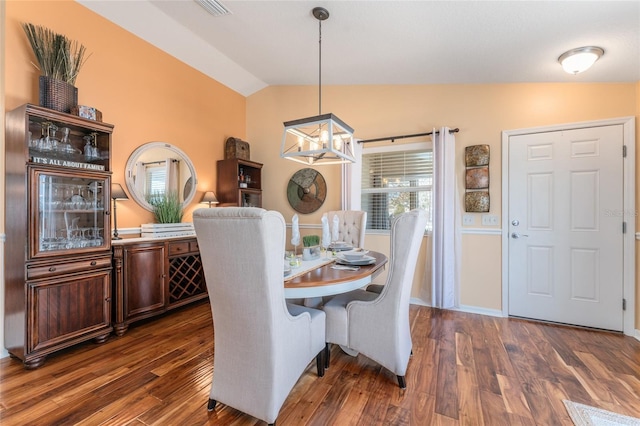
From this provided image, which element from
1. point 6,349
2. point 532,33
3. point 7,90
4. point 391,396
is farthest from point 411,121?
point 6,349

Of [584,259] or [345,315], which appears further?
[584,259]

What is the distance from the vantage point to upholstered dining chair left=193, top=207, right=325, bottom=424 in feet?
4.26

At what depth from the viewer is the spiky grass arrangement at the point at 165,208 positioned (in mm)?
3277

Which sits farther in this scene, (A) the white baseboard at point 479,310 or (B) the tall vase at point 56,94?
(A) the white baseboard at point 479,310

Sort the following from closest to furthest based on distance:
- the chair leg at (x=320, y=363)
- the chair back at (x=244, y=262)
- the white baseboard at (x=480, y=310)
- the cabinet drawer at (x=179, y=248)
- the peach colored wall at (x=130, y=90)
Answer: the chair back at (x=244, y=262) → the chair leg at (x=320, y=363) → the peach colored wall at (x=130, y=90) → the cabinet drawer at (x=179, y=248) → the white baseboard at (x=480, y=310)

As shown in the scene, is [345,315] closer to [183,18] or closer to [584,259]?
[584,259]

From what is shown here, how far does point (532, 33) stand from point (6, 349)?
186 inches

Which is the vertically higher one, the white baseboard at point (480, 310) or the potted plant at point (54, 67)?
the potted plant at point (54, 67)

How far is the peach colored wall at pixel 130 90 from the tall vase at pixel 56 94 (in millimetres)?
295

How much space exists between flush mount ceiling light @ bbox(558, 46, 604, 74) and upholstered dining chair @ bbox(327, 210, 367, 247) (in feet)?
7.15

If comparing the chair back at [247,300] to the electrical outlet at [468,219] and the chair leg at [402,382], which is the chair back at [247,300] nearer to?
the chair leg at [402,382]

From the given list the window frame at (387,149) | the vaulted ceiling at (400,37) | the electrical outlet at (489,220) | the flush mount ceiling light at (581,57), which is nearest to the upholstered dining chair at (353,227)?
the window frame at (387,149)

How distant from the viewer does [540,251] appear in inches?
119

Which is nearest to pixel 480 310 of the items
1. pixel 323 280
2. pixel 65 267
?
pixel 323 280
